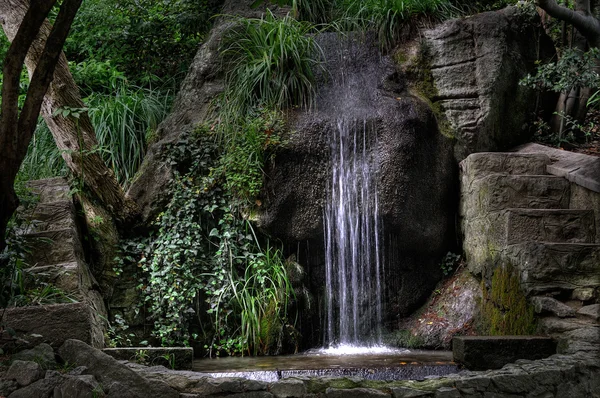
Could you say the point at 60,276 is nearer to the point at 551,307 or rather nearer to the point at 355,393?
the point at 355,393

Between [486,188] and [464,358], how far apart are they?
204 centimetres

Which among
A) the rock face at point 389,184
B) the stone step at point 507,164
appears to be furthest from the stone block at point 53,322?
the stone step at point 507,164

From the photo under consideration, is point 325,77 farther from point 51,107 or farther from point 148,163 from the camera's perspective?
point 51,107

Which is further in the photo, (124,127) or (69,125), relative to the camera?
(124,127)

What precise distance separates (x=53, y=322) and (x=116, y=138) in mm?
3575

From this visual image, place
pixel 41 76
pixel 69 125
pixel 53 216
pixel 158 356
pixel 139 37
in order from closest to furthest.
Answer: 1. pixel 41 76
2. pixel 158 356
3. pixel 53 216
4. pixel 69 125
5. pixel 139 37

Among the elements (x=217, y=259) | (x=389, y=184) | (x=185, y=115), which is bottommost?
(x=217, y=259)

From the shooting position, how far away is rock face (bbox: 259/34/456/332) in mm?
6496

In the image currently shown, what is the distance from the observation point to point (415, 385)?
397 centimetres

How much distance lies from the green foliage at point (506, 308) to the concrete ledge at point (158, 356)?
2588mm

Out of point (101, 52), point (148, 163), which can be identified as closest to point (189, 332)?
point (148, 163)

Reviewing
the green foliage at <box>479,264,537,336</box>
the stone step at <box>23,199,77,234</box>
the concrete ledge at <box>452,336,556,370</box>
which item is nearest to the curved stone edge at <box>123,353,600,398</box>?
the concrete ledge at <box>452,336,556,370</box>

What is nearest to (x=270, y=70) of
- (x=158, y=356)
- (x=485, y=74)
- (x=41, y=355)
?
(x=485, y=74)

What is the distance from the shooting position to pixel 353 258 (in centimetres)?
646
